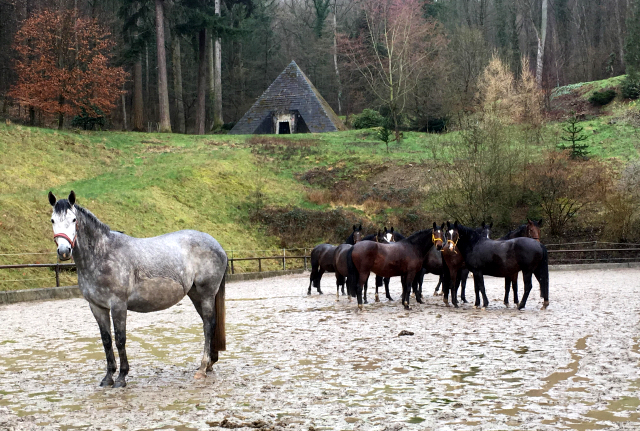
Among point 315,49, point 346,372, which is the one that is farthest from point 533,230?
point 315,49

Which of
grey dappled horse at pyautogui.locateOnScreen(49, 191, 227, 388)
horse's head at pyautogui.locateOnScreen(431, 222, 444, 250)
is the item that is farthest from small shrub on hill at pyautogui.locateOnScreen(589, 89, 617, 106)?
grey dappled horse at pyautogui.locateOnScreen(49, 191, 227, 388)

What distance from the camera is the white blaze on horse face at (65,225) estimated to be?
680 centimetres

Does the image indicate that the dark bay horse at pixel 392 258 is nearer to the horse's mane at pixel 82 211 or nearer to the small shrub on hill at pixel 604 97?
the horse's mane at pixel 82 211

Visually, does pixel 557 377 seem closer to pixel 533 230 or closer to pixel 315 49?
pixel 533 230

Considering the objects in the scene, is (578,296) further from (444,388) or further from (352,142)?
(352,142)

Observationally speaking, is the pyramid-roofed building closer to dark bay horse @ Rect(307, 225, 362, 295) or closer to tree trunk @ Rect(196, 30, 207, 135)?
tree trunk @ Rect(196, 30, 207, 135)

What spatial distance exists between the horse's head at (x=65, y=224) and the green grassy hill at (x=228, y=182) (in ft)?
52.7

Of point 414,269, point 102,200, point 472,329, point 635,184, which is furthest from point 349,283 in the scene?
point 635,184

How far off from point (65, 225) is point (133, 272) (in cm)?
101

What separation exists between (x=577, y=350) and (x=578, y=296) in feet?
28.1

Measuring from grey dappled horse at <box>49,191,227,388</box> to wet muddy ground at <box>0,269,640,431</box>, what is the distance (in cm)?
67

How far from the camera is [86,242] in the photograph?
23.9 ft

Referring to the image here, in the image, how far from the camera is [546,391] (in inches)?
256

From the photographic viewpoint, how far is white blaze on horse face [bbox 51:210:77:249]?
6798 mm
